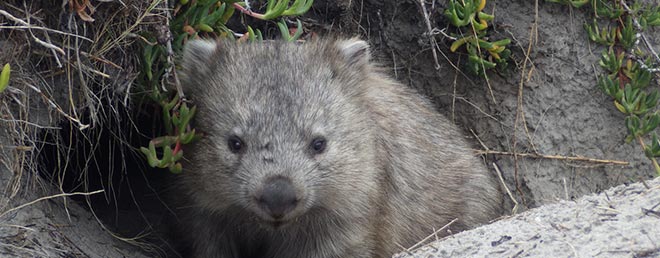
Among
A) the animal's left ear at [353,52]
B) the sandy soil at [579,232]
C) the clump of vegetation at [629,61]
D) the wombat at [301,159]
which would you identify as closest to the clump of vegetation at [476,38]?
the clump of vegetation at [629,61]

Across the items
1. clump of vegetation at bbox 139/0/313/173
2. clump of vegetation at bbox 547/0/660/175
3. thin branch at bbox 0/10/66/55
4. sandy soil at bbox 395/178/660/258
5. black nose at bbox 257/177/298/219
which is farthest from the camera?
clump of vegetation at bbox 547/0/660/175

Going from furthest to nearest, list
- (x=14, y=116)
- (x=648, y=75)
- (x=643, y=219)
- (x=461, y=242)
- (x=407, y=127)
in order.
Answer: (x=648, y=75), (x=407, y=127), (x=14, y=116), (x=461, y=242), (x=643, y=219)

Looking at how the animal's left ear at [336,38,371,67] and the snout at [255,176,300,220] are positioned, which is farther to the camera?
the animal's left ear at [336,38,371,67]

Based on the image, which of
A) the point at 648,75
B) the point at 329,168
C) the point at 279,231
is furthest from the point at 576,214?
the point at 648,75

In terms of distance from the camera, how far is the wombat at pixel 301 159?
4930 millimetres

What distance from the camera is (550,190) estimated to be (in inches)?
275

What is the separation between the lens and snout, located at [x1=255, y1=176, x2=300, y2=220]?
4680 millimetres

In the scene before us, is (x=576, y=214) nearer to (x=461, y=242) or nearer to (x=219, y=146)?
(x=461, y=242)

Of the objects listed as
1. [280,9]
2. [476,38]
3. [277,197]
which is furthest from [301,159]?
[476,38]

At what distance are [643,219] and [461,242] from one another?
831mm

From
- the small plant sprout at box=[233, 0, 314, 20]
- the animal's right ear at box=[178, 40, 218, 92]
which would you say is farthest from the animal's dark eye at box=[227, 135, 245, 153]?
the small plant sprout at box=[233, 0, 314, 20]

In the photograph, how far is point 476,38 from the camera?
654cm

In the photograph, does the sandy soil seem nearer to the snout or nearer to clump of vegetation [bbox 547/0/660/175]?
the snout

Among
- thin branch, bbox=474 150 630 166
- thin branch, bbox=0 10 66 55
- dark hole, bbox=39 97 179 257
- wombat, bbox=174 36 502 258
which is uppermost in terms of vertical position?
thin branch, bbox=0 10 66 55
